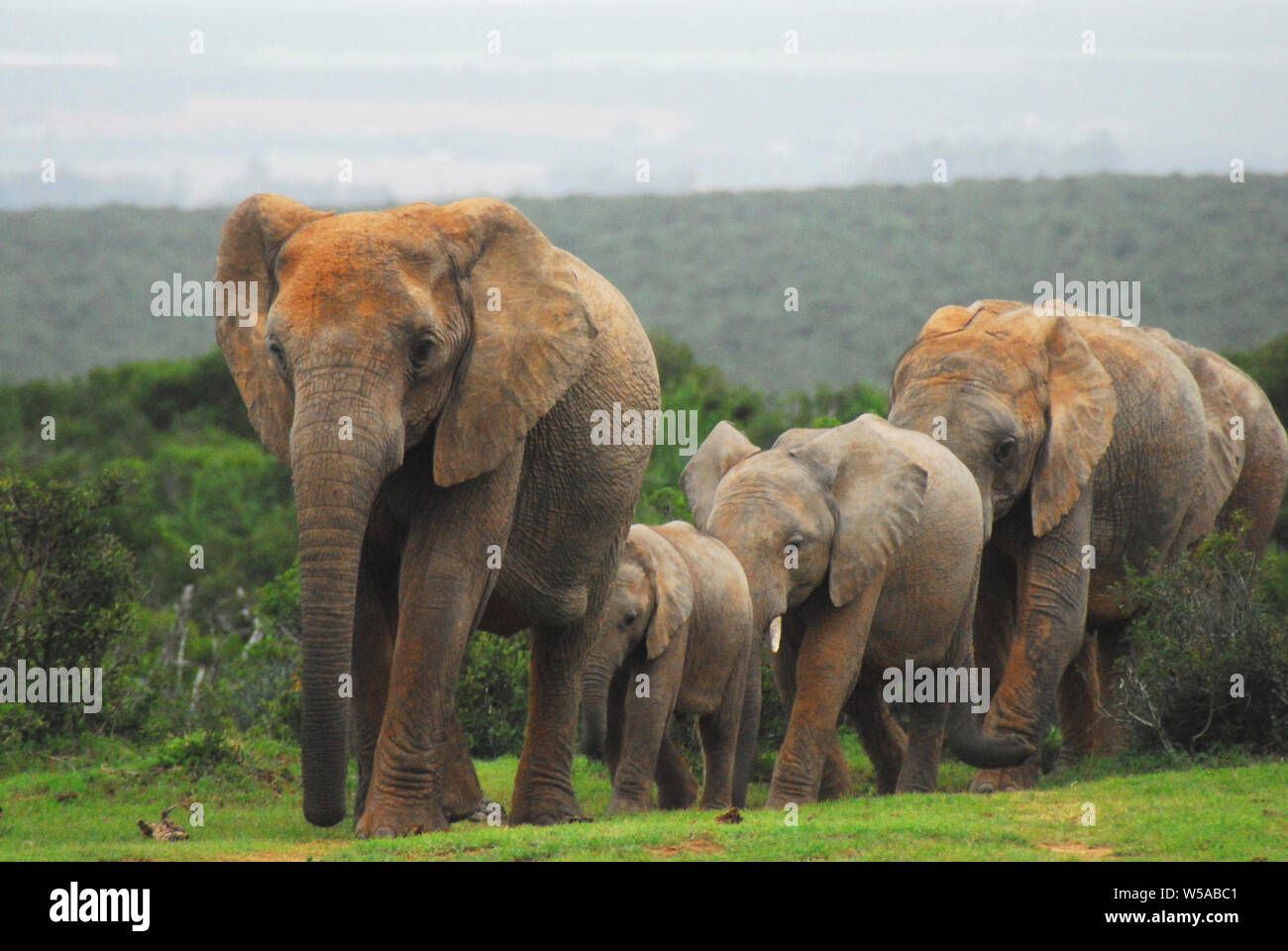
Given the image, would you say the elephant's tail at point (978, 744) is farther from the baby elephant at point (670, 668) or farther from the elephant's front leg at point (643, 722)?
the elephant's front leg at point (643, 722)

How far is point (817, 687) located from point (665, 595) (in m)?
0.96

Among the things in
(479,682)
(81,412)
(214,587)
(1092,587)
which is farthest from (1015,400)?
(81,412)

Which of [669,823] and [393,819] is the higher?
→ [393,819]

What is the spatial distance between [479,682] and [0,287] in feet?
223

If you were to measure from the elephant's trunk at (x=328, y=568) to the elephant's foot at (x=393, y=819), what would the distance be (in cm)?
46

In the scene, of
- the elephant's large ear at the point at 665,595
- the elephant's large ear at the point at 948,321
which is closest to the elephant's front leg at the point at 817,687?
the elephant's large ear at the point at 665,595

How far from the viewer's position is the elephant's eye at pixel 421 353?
301 inches

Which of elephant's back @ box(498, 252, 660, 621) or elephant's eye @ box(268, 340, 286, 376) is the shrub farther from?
elephant's eye @ box(268, 340, 286, 376)

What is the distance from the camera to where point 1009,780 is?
10.9m

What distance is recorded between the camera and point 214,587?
A: 867 inches

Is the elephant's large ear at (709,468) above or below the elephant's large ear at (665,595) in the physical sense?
above

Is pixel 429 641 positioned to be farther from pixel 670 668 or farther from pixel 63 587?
pixel 63 587

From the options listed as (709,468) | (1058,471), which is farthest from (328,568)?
(1058,471)

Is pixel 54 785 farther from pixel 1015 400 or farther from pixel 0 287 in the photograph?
pixel 0 287
